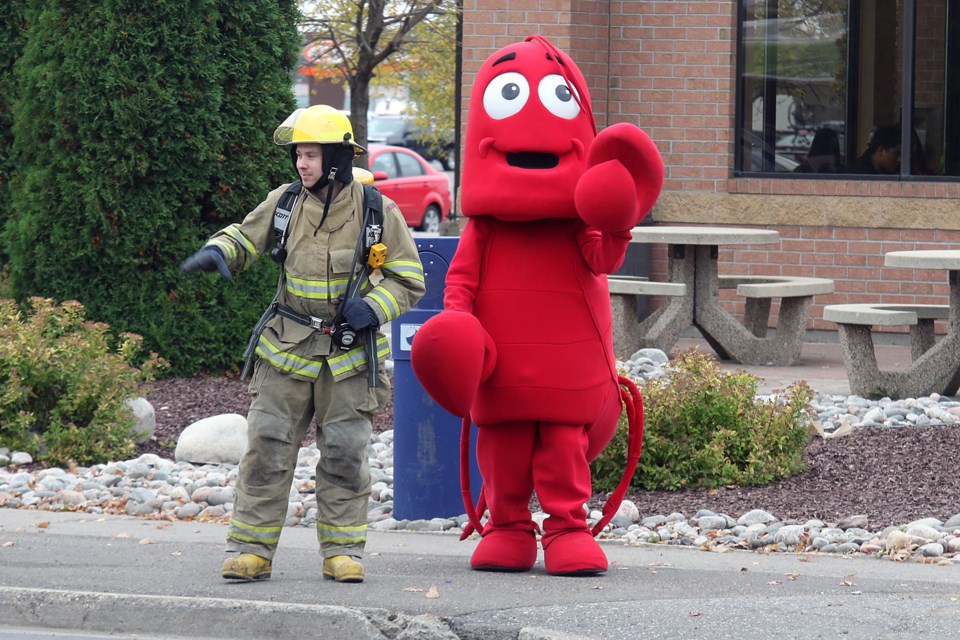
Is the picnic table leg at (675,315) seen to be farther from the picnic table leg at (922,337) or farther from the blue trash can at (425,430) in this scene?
the blue trash can at (425,430)

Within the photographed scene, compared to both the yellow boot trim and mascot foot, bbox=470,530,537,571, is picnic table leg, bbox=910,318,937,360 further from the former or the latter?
the yellow boot trim

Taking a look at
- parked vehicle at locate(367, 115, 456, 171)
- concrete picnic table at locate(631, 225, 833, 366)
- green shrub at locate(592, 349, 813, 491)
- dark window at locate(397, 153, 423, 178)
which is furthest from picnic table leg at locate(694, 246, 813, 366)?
parked vehicle at locate(367, 115, 456, 171)

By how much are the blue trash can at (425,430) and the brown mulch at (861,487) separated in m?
0.88

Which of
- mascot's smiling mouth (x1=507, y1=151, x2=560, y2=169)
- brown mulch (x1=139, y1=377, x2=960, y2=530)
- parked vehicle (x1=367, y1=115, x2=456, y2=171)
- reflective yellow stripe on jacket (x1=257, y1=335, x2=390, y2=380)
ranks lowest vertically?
brown mulch (x1=139, y1=377, x2=960, y2=530)

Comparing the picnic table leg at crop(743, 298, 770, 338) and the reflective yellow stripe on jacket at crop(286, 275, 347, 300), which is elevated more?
the reflective yellow stripe on jacket at crop(286, 275, 347, 300)

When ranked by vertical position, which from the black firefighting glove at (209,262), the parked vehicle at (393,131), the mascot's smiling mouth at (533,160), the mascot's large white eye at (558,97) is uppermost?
the parked vehicle at (393,131)

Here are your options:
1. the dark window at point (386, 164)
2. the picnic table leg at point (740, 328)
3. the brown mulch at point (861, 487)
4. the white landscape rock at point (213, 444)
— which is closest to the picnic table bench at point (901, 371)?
the brown mulch at point (861, 487)

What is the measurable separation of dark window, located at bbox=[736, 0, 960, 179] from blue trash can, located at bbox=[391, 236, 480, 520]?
255 inches

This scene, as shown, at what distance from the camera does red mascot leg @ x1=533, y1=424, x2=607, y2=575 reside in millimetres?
5480

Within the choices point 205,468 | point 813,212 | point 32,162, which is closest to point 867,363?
point 813,212

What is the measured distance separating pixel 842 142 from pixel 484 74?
7296 mm

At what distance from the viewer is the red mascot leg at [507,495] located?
555 cm

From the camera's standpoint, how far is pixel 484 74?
18.6 ft

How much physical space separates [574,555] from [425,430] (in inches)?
49.8
